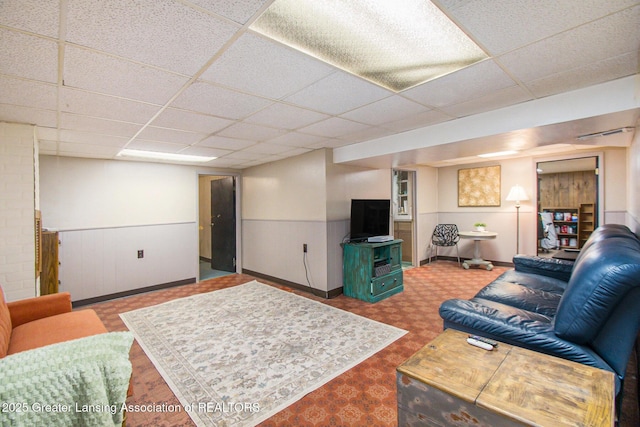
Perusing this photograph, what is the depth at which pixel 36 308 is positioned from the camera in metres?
2.44

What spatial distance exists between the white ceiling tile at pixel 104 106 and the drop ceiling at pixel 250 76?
2 cm

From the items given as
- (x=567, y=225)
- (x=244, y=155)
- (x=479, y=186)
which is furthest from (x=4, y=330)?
(x=567, y=225)

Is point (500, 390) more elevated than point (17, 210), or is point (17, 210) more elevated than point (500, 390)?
point (17, 210)

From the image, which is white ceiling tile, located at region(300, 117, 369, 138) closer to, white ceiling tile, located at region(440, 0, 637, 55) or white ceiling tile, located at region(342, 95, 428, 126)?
white ceiling tile, located at region(342, 95, 428, 126)

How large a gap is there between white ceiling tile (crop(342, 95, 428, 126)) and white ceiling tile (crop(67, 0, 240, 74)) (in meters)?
1.44

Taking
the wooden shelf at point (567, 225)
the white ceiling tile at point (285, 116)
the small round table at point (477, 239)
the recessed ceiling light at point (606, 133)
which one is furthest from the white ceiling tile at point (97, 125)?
the wooden shelf at point (567, 225)

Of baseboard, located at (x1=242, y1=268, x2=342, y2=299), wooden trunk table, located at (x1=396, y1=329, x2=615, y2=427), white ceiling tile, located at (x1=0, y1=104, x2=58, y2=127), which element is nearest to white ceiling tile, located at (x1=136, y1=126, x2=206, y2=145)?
white ceiling tile, located at (x1=0, y1=104, x2=58, y2=127)

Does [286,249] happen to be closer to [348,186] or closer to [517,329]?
[348,186]

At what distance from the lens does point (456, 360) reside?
138cm

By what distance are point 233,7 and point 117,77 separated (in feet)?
3.79

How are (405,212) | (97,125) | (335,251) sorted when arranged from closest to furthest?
(97,125) → (335,251) → (405,212)

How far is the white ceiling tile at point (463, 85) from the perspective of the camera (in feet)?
6.31

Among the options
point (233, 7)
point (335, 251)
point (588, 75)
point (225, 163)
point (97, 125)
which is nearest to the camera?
point (233, 7)

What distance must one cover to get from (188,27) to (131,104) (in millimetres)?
1344
